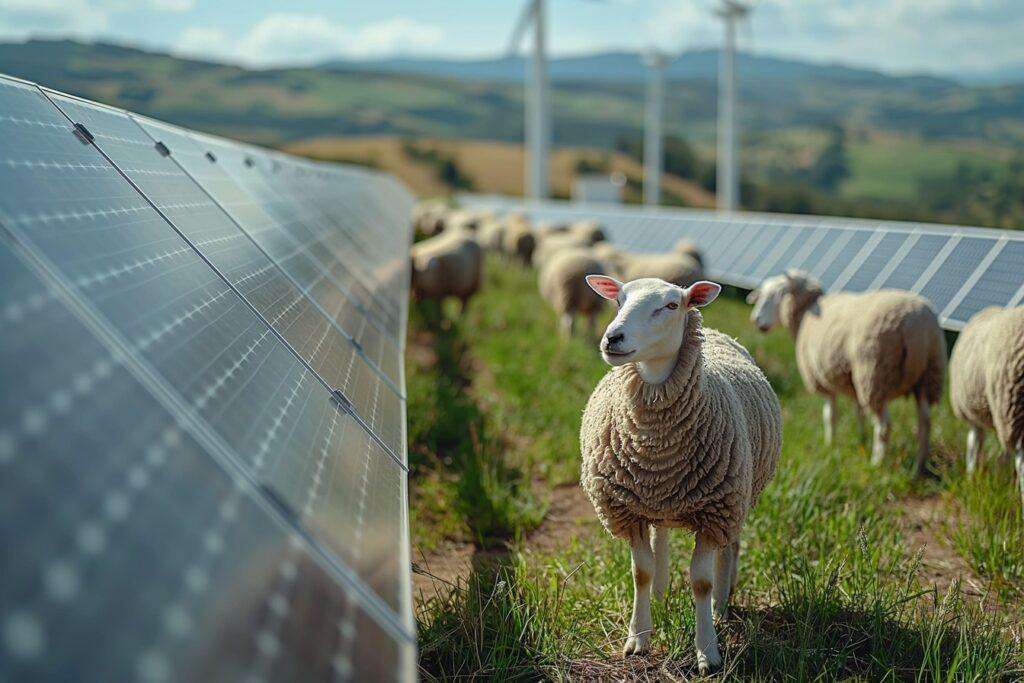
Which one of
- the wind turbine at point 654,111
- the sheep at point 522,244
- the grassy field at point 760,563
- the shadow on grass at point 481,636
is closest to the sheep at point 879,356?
the grassy field at point 760,563

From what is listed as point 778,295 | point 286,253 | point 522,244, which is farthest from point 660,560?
point 522,244

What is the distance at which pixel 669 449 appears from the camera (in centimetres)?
384

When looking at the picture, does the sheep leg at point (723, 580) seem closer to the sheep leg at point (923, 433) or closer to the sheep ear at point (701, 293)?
the sheep ear at point (701, 293)

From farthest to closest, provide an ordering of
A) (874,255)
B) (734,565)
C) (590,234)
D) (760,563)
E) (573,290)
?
→ (590,234), (573,290), (874,255), (760,563), (734,565)

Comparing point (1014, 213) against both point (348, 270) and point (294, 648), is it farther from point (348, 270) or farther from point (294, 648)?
point (294, 648)

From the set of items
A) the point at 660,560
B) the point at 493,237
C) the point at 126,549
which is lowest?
the point at 493,237

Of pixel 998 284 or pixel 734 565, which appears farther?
pixel 998 284

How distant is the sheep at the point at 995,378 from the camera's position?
5.23 metres

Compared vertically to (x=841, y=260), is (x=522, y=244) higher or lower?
lower

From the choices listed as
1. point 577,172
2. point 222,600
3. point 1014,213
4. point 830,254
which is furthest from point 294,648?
point 577,172

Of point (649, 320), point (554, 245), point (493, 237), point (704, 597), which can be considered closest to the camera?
point (649, 320)

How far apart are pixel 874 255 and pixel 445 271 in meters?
5.68

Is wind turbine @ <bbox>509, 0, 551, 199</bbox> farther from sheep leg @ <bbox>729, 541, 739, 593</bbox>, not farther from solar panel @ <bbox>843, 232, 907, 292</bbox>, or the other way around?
sheep leg @ <bbox>729, 541, 739, 593</bbox>

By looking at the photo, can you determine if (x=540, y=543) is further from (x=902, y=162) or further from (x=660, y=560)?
(x=902, y=162)
